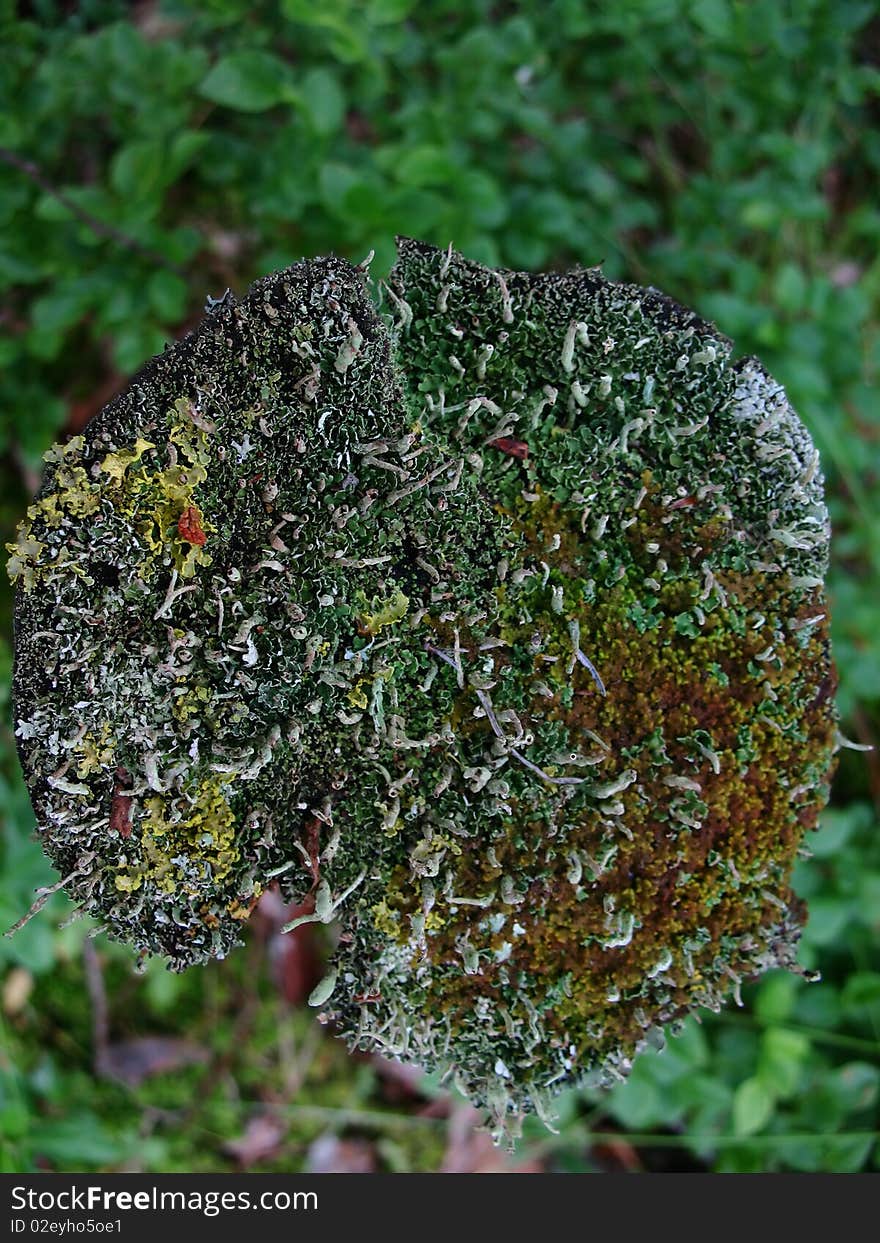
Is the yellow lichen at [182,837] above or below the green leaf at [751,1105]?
above

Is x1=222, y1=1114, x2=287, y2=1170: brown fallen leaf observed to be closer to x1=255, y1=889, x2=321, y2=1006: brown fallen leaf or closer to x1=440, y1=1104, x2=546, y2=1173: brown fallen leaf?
x1=255, y1=889, x2=321, y2=1006: brown fallen leaf

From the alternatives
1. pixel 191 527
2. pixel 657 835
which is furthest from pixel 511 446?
pixel 657 835

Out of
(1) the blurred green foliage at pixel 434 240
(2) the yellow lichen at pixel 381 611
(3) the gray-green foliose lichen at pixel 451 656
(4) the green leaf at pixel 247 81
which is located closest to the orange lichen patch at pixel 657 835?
(3) the gray-green foliose lichen at pixel 451 656

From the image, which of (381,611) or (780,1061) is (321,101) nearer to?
(381,611)

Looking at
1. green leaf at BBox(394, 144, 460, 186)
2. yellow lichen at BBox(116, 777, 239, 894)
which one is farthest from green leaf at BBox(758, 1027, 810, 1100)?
green leaf at BBox(394, 144, 460, 186)

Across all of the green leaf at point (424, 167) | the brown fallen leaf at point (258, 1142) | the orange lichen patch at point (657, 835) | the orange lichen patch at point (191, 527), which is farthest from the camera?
the brown fallen leaf at point (258, 1142)

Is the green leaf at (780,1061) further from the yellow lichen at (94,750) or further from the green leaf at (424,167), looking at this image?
the green leaf at (424,167)
